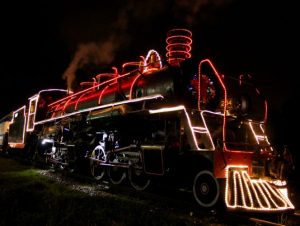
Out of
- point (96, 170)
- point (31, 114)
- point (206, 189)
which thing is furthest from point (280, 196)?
point (31, 114)


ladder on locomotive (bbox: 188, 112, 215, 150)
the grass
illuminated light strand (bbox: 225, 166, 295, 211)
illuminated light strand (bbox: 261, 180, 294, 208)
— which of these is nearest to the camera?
the grass

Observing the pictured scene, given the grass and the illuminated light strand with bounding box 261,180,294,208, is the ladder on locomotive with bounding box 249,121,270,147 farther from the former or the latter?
the grass

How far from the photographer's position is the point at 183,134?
6.66m

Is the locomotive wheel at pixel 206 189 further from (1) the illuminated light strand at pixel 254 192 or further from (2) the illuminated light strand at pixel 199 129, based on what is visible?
(2) the illuminated light strand at pixel 199 129

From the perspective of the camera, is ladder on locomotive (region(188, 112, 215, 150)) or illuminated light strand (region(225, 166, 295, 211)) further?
ladder on locomotive (region(188, 112, 215, 150))

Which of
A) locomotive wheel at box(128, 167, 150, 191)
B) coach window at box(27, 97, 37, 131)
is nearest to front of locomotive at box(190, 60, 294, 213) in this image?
locomotive wheel at box(128, 167, 150, 191)

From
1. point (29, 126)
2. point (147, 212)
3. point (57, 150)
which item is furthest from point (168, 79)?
point (29, 126)

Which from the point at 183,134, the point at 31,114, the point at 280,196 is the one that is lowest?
the point at 280,196

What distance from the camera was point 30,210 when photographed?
550cm

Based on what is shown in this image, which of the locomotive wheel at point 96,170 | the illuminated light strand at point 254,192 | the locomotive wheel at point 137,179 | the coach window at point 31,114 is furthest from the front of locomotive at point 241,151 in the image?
the coach window at point 31,114

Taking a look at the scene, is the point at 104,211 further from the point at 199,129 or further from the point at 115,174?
the point at 115,174

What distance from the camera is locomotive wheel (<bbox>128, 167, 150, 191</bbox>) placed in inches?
310

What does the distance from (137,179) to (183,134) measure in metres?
2.23

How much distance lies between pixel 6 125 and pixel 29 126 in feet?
26.3
